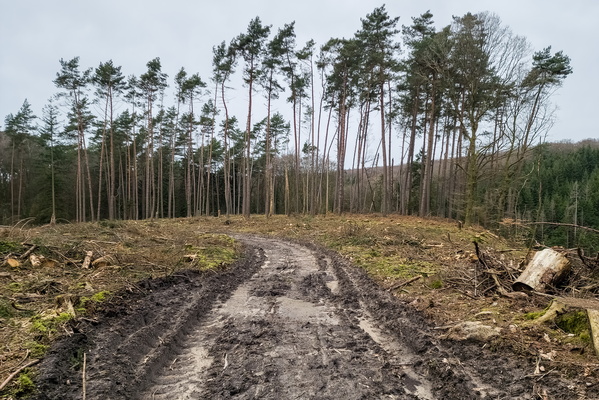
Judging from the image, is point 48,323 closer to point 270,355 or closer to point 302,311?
point 270,355

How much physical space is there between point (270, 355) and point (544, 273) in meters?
4.77

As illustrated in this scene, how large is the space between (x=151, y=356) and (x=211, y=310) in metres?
1.93

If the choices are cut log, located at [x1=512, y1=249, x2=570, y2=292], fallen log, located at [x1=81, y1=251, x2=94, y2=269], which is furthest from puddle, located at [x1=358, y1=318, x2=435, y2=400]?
fallen log, located at [x1=81, y1=251, x2=94, y2=269]

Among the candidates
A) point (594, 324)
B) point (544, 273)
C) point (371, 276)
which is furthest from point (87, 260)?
point (544, 273)

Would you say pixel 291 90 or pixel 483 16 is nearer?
pixel 483 16

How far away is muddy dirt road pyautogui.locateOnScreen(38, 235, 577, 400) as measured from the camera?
310 cm

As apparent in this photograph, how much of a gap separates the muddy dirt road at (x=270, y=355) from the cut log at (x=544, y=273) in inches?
81.8

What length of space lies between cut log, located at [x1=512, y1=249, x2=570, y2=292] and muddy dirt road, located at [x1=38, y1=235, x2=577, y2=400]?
2.08 meters

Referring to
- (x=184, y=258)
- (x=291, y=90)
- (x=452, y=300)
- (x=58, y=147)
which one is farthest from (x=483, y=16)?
(x=58, y=147)

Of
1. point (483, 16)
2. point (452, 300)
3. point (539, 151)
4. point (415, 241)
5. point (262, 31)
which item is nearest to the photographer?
point (452, 300)

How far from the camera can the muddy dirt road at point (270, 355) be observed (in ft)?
10.2

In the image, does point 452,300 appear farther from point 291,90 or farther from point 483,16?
point 291,90

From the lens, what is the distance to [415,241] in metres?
12.5

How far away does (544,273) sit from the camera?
18.1 feet
